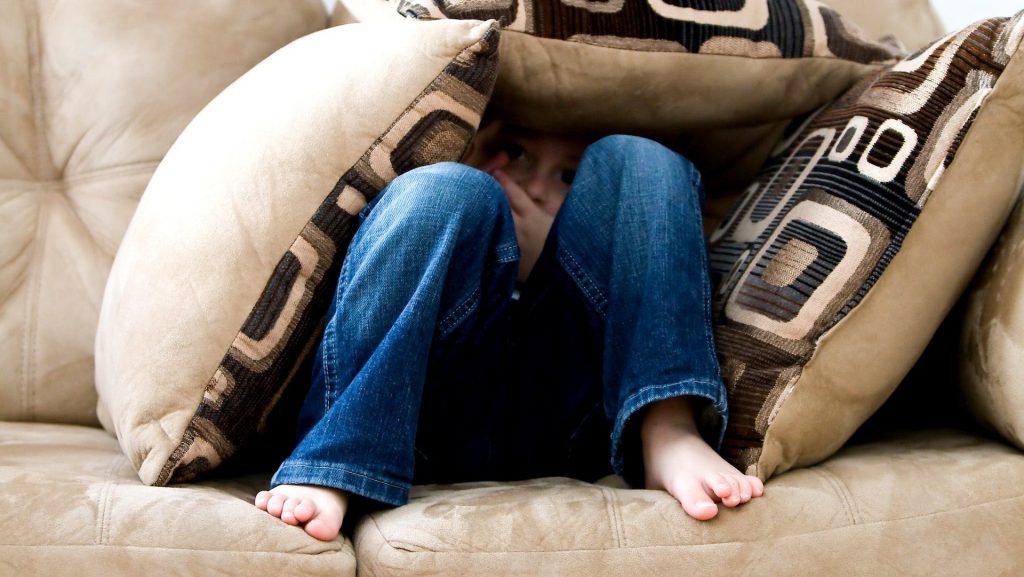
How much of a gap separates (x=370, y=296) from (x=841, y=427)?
14.4 inches

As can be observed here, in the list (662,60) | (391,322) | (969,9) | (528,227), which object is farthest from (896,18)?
(391,322)

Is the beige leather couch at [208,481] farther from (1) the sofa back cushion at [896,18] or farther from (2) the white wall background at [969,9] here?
(2) the white wall background at [969,9]

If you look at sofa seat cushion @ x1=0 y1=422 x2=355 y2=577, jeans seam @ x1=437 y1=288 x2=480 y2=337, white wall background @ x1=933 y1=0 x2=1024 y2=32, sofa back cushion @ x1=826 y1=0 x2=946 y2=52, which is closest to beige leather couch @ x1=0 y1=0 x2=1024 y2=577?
sofa seat cushion @ x1=0 y1=422 x2=355 y2=577

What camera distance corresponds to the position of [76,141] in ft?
3.19

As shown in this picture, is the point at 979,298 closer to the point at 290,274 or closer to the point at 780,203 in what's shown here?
the point at 780,203

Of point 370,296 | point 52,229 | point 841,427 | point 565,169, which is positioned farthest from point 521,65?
point 52,229

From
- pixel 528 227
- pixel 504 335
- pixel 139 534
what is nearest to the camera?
pixel 139 534

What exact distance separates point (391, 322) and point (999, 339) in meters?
0.46

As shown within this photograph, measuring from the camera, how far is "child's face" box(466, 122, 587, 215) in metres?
0.96

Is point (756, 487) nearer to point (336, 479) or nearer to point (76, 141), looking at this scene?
point (336, 479)

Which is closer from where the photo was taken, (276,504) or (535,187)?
(276,504)

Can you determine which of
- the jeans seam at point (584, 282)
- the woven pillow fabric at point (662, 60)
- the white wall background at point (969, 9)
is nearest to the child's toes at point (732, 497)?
the jeans seam at point (584, 282)

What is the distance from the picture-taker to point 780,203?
31.0 inches

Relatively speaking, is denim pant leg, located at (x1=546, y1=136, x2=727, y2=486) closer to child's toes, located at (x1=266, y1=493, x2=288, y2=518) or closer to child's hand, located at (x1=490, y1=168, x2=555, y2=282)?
child's hand, located at (x1=490, y1=168, x2=555, y2=282)
